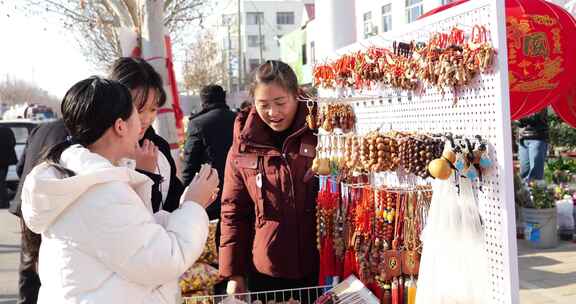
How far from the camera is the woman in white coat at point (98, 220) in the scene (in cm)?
135

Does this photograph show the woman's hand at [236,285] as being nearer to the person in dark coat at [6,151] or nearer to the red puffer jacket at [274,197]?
the red puffer jacket at [274,197]

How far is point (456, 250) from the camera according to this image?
63.8 inches

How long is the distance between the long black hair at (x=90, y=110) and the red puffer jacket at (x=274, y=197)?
839 mm

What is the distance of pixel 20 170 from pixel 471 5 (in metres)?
2.45

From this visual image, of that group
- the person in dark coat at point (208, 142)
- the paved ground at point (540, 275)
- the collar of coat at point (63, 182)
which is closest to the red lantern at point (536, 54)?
the paved ground at point (540, 275)

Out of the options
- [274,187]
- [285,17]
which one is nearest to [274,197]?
[274,187]

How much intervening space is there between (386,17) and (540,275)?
1449cm

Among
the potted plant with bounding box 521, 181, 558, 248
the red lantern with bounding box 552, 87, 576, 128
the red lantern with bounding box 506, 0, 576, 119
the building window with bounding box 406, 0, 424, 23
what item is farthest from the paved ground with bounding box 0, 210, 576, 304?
the building window with bounding box 406, 0, 424, 23

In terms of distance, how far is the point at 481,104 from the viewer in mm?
1594

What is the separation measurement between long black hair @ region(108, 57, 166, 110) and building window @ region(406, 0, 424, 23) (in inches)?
555

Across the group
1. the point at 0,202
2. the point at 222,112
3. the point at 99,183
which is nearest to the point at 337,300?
the point at 99,183

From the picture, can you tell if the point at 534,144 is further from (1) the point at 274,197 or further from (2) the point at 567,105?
(1) the point at 274,197

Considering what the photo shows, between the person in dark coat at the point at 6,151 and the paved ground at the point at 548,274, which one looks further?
the person in dark coat at the point at 6,151

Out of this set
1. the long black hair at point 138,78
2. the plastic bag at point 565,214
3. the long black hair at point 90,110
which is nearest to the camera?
the long black hair at point 90,110
